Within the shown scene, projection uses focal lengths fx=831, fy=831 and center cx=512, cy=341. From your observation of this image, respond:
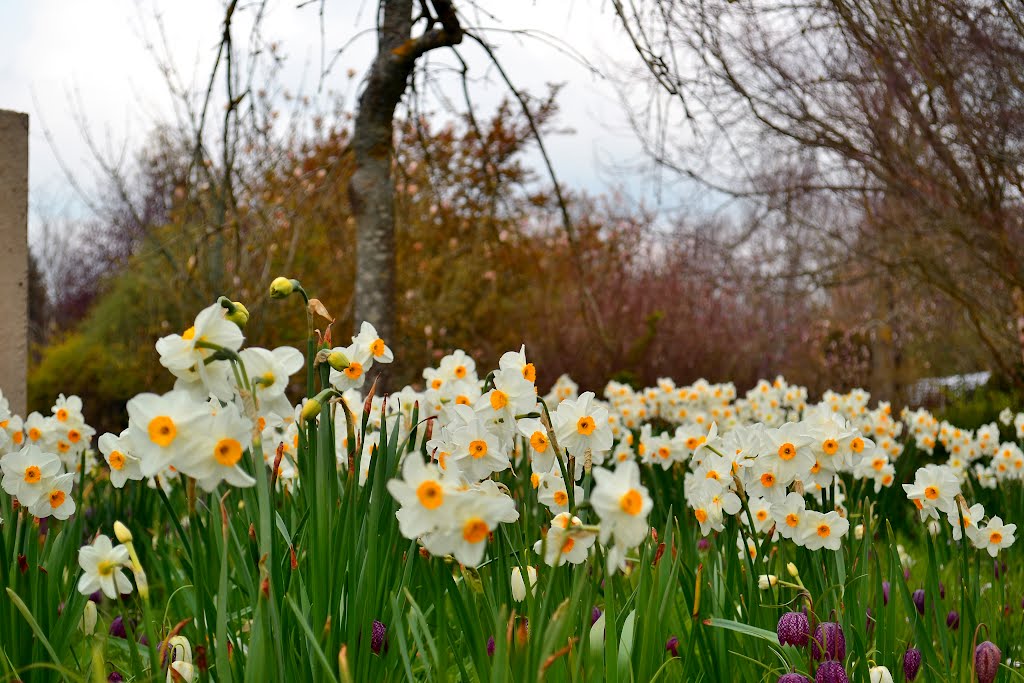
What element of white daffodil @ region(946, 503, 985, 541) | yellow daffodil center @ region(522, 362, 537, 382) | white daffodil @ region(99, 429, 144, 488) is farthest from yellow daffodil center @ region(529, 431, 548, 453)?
white daffodil @ region(946, 503, 985, 541)

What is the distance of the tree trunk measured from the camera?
13.5 ft

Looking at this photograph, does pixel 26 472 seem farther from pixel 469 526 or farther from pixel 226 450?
pixel 469 526

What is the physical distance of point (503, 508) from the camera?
1.01 m

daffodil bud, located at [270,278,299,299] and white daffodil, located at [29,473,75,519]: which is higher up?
daffodil bud, located at [270,278,299,299]

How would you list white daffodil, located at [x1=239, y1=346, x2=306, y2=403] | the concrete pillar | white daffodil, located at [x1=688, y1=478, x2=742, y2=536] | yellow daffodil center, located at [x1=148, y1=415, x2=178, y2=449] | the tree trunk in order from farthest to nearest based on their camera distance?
the tree trunk < the concrete pillar < white daffodil, located at [x1=688, y1=478, x2=742, y2=536] < white daffodil, located at [x1=239, y1=346, x2=306, y2=403] < yellow daffodil center, located at [x1=148, y1=415, x2=178, y2=449]

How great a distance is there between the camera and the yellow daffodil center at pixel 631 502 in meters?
1.02

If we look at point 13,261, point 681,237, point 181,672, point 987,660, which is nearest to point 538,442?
point 181,672

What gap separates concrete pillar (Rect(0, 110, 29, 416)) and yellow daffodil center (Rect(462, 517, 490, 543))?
2563 mm

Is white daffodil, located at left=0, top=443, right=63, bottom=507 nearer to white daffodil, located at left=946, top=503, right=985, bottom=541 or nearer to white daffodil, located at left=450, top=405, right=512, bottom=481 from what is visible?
white daffodil, located at left=450, top=405, right=512, bottom=481

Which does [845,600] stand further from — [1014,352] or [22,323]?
[1014,352]

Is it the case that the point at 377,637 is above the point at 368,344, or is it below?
below

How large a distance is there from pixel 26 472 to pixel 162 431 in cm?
83

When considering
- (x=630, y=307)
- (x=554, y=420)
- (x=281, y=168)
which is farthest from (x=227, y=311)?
(x=281, y=168)

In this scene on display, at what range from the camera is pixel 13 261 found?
299 centimetres
